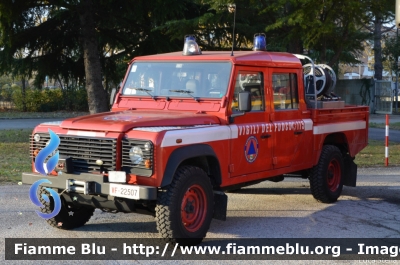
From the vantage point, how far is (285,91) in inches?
342

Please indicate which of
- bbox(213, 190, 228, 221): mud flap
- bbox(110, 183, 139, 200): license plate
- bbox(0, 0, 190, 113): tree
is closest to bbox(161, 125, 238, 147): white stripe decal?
bbox(110, 183, 139, 200): license plate

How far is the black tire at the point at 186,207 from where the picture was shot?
6441 mm

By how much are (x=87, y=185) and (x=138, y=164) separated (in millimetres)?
607

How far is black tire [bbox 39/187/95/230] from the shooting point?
23.8ft

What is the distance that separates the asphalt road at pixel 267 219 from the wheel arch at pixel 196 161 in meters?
0.81

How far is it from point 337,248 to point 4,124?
836 inches

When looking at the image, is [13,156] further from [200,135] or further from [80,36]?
[200,135]

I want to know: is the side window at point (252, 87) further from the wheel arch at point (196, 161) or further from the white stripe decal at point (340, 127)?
the white stripe decal at point (340, 127)

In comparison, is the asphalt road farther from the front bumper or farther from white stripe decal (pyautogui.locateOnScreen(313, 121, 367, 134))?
white stripe decal (pyautogui.locateOnScreen(313, 121, 367, 134))

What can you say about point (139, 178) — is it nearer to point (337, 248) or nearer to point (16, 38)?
point (337, 248)

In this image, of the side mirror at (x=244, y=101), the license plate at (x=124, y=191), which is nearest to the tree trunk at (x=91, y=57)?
the side mirror at (x=244, y=101)

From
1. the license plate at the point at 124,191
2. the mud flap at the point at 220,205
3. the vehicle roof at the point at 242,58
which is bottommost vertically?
the mud flap at the point at 220,205

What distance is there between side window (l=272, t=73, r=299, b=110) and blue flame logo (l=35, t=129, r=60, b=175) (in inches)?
123

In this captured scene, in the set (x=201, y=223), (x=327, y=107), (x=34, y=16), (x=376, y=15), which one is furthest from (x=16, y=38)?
(x=201, y=223)
